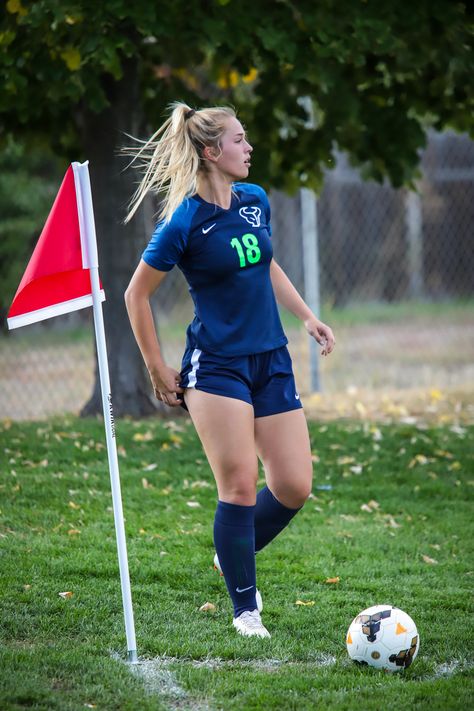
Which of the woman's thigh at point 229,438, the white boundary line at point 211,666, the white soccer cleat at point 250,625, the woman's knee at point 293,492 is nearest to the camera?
the white boundary line at point 211,666

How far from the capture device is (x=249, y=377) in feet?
13.1

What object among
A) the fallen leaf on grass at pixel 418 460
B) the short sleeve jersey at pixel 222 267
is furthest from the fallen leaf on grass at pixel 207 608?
the fallen leaf on grass at pixel 418 460

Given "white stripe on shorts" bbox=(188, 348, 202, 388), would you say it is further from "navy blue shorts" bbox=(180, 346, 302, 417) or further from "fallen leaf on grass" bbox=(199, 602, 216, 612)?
"fallen leaf on grass" bbox=(199, 602, 216, 612)

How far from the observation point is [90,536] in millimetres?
5363

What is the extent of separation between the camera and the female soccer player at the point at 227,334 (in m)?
3.91

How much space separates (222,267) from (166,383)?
490 millimetres

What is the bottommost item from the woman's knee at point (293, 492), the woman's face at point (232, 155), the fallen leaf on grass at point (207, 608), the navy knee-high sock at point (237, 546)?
the fallen leaf on grass at point (207, 608)

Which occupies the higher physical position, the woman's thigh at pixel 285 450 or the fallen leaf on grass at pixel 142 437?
the woman's thigh at pixel 285 450

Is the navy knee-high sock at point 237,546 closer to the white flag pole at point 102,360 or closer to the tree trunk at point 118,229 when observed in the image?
the white flag pole at point 102,360

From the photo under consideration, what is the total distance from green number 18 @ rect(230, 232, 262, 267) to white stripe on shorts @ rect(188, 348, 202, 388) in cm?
38

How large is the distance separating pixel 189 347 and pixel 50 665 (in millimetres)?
1294

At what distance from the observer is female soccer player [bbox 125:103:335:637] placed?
3.91m

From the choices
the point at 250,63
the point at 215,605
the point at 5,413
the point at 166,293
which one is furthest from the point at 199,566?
the point at 166,293

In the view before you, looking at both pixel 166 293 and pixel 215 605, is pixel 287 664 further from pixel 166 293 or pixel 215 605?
pixel 166 293
